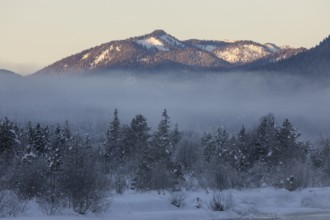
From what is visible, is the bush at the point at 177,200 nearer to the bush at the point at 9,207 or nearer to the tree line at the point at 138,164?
the tree line at the point at 138,164

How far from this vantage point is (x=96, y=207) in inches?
1237

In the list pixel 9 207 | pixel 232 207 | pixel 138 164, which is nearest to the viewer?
pixel 9 207

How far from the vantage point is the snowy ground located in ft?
108

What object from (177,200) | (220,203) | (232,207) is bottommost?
(232,207)

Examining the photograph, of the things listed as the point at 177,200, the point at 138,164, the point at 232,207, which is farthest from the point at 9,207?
the point at 138,164

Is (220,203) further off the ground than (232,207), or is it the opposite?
(220,203)

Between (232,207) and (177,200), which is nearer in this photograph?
(177,200)

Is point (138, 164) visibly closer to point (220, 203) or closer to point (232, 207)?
point (232, 207)

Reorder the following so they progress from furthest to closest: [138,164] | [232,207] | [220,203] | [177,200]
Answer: [138,164]
[232,207]
[220,203]
[177,200]

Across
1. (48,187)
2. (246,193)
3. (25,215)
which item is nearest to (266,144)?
(246,193)

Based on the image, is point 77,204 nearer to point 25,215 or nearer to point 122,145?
point 25,215

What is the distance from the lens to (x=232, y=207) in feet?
131

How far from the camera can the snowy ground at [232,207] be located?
3281 cm

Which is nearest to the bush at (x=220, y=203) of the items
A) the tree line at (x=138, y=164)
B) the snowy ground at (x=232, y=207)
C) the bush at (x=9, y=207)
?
the snowy ground at (x=232, y=207)
